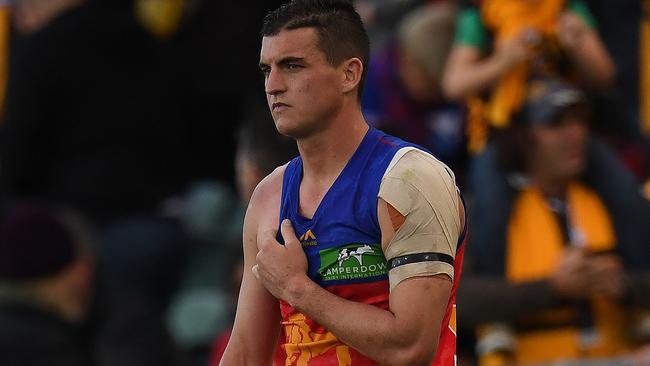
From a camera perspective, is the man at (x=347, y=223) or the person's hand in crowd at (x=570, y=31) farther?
the person's hand in crowd at (x=570, y=31)

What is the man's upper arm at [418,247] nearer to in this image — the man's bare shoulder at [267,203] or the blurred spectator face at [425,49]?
the man's bare shoulder at [267,203]

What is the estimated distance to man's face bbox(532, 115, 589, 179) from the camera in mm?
7320

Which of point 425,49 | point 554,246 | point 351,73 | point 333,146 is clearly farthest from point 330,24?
point 425,49

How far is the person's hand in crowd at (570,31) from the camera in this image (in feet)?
24.9

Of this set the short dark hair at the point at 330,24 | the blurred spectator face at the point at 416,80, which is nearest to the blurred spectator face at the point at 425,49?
the blurred spectator face at the point at 416,80

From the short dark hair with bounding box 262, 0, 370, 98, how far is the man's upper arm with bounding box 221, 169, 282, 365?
0.45m

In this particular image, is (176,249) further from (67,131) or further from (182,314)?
(67,131)

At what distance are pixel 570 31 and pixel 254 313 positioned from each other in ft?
12.2

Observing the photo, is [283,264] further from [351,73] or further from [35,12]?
[35,12]

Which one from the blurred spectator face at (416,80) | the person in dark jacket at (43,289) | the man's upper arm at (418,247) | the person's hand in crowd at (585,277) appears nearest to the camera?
the man's upper arm at (418,247)

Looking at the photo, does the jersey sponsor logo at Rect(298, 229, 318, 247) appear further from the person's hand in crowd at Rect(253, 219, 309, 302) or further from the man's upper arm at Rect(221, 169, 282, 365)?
the man's upper arm at Rect(221, 169, 282, 365)

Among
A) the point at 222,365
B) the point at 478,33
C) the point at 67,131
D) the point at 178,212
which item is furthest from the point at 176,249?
the point at 222,365

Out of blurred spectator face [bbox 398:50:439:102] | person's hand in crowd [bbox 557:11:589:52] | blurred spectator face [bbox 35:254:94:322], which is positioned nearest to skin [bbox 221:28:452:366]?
person's hand in crowd [bbox 557:11:589:52]

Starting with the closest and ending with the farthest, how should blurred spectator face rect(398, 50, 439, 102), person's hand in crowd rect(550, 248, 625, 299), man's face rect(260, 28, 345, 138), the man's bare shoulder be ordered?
man's face rect(260, 28, 345, 138) < the man's bare shoulder < person's hand in crowd rect(550, 248, 625, 299) < blurred spectator face rect(398, 50, 439, 102)
